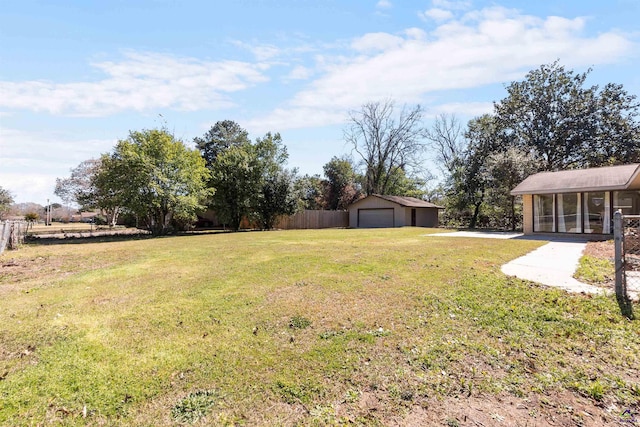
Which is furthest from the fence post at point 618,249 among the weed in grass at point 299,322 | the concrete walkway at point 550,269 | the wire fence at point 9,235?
the wire fence at point 9,235

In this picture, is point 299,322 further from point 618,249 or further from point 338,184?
point 338,184

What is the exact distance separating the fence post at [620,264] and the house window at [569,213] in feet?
41.3

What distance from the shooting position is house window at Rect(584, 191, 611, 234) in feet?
46.3

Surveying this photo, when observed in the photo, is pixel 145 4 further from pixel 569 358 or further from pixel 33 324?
pixel 569 358

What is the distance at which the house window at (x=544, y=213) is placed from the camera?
15.8 meters

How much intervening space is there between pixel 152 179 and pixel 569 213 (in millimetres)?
22044

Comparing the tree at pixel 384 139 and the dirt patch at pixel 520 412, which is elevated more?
the tree at pixel 384 139

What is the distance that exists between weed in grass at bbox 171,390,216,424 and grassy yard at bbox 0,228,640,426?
11mm

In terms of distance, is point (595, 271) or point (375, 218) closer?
point (595, 271)

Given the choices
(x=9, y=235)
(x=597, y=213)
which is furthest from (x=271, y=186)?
(x=597, y=213)

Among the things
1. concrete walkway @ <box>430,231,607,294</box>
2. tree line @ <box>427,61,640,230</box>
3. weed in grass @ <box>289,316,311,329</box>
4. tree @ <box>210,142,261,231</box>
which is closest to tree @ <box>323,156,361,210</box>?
tree line @ <box>427,61,640,230</box>

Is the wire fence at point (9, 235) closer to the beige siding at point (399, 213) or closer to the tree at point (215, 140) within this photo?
the beige siding at point (399, 213)

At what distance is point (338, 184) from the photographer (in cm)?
3791

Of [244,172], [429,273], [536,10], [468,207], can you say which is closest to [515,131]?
[468,207]
